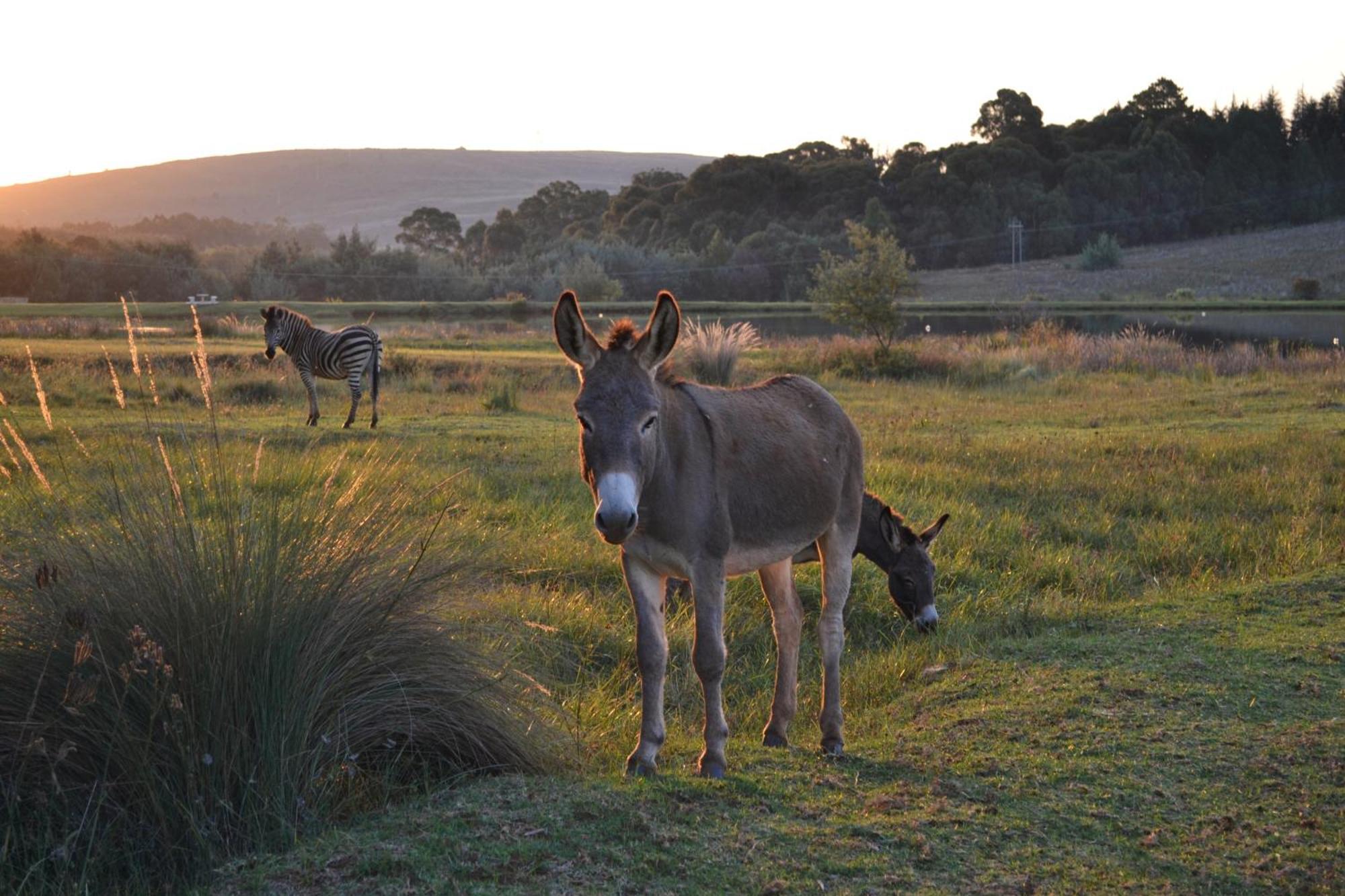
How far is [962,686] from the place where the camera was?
7.32m

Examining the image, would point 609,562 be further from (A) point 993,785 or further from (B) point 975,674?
(A) point 993,785

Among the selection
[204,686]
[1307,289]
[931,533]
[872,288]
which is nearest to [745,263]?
[1307,289]

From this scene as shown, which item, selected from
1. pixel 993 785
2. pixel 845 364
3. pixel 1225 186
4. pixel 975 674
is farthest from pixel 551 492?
pixel 1225 186

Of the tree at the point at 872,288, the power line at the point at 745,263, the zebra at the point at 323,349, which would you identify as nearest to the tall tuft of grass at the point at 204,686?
the zebra at the point at 323,349

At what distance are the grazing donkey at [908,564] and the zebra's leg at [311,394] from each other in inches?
429

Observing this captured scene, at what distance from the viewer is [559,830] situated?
447 centimetres

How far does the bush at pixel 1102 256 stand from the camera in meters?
83.8

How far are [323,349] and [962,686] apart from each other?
624 inches

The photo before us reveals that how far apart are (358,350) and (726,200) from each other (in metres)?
77.9

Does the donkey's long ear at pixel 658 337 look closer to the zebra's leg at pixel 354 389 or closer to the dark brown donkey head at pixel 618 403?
the dark brown donkey head at pixel 618 403

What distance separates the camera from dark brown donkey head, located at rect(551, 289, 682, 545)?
4727 millimetres

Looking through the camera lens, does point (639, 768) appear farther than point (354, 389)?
No

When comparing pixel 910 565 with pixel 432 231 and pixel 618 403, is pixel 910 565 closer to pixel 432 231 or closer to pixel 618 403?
pixel 618 403

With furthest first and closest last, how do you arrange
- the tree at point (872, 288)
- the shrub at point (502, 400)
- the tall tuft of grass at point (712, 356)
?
the tree at point (872, 288)
the tall tuft of grass at point (712, 356)
the shrub at point (502, 400)
